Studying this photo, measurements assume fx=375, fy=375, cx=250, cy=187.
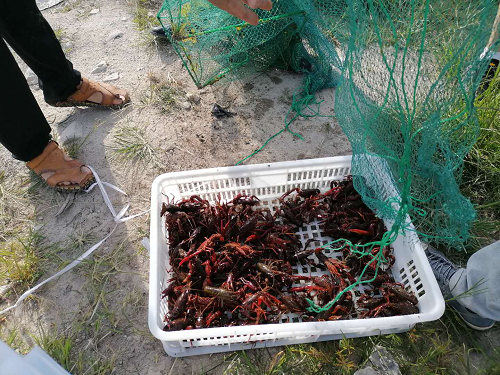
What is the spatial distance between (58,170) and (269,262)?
236 cm

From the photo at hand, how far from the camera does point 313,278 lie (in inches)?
122

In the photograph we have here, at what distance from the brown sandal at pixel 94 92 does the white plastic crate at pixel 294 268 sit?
1788 mm

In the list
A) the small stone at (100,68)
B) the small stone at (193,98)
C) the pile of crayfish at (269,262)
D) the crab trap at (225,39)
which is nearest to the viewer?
the pile of crayfish at (269,262)

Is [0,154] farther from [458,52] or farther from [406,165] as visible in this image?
[458,52]

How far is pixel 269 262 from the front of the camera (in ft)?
10.3

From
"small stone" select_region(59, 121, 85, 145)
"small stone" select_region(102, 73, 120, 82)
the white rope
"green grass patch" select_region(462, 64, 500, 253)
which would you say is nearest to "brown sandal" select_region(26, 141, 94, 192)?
the white rope

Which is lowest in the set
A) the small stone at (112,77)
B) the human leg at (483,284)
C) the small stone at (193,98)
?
the human leg at (483,284)

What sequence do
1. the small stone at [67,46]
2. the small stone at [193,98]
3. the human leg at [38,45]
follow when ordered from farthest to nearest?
the small stone at [67,46] → the small stone at [193,98] → the human leg at [38,45]

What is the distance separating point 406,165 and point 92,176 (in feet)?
9.96

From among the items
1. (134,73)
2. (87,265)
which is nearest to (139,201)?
(87,265)

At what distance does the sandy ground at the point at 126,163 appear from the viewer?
3008mm

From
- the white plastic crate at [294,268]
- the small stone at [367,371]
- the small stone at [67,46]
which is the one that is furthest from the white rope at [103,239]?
the small stone at [67,46]

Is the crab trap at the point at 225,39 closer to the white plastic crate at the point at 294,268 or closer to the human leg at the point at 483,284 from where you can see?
the white plastic crate at the point at 294,268

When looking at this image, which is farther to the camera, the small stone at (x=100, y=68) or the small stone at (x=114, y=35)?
the small stone at (x=114, y=35)
